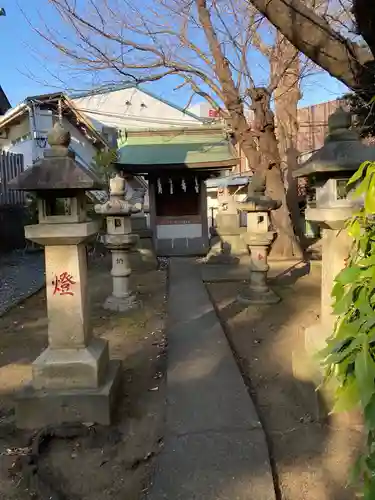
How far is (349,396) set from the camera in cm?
158

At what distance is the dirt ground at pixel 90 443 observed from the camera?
279 centimetres

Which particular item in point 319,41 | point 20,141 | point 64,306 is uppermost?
point 20,141

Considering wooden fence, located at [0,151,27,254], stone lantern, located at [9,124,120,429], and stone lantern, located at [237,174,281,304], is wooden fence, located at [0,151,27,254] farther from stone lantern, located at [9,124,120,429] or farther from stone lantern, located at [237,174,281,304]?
stone lantern, located at [9,124,120,429]

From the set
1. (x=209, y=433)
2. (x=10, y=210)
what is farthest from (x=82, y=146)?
(x=209, y=433)

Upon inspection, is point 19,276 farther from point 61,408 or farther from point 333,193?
point 333,193

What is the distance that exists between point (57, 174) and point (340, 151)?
2.31 meters

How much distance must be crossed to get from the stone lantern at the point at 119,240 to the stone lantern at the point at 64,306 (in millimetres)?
3765

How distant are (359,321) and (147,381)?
10.7 ft

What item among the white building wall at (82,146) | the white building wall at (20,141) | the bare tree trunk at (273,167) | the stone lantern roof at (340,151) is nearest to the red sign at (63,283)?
the stone lantern roof at (340,151)

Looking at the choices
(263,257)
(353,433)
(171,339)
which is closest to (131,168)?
(263,257)

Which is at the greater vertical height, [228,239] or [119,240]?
[119,240]

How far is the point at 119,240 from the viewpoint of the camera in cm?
768

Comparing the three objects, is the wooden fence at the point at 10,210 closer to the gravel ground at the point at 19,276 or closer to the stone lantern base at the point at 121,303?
the gravel ground at the point at 19,276

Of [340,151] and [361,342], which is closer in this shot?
[361,342]
